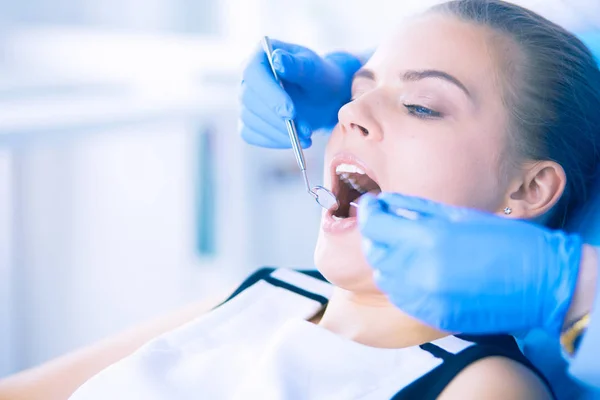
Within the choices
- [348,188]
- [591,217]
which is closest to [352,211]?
[348,188]

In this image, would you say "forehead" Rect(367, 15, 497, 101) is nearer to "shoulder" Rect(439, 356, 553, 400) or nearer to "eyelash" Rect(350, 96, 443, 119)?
"eyelash" Rect(350, 96, 443, 119)

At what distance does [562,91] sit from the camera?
1.17m

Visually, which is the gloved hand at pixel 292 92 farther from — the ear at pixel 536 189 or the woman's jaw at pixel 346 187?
the ear at pixel 536 189

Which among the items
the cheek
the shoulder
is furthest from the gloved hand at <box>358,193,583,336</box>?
the cheek

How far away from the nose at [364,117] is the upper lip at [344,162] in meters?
0.04

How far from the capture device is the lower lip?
117cm

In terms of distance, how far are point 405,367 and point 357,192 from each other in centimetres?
37

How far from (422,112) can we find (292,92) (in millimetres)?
A: 413

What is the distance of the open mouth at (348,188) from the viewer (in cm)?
126

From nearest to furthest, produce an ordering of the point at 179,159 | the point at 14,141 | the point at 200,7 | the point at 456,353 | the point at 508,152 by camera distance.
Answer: the point at 456,353 < the point at 508,152 < the point at 14,141 < the point at 179,159 < the point at 200,7

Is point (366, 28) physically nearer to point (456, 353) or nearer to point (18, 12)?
point (18, 12)

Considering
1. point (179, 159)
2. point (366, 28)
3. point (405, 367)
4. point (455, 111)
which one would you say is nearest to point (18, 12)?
point (179, 159)

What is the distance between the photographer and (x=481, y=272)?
0.87 metres

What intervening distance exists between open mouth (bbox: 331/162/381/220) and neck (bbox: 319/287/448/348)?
0.15 metres
